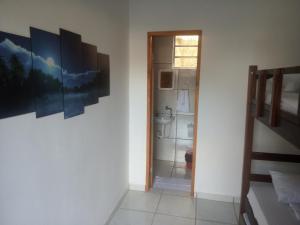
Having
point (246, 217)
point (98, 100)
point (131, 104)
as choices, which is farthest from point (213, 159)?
point (98, 100)

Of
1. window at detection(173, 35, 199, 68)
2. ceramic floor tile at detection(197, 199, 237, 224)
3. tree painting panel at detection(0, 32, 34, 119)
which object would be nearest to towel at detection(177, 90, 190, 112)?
window at detection(173, 35, 199, 68)

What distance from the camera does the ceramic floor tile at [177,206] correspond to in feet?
9.11

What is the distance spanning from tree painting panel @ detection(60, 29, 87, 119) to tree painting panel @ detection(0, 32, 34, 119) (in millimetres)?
344

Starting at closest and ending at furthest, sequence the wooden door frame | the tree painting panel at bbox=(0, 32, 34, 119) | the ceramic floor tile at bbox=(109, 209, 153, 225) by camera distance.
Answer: the tree painting panel at bbox=(0, 32, 34, 119)
the ceramic floor tile at bbox=(109, 209, 153, 225)
the wooden door frame

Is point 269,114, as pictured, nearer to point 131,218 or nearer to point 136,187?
point 131,218

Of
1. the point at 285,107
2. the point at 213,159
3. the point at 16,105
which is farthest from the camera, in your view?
the point at 213,159

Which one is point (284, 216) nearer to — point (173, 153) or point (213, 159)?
point (213, 159)

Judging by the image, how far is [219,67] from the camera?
2.84m

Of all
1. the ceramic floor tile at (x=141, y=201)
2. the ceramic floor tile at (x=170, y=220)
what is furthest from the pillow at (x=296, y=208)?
the ceramic floor tile at (x=141, y=201)

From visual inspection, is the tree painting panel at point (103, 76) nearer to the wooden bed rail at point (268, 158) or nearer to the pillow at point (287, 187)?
the wooden bed rail at point (268, 158)

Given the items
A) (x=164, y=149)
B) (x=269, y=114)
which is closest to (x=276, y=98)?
(x=269, y=114)

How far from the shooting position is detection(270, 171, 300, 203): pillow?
1896mm

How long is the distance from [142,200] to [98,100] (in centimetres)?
155

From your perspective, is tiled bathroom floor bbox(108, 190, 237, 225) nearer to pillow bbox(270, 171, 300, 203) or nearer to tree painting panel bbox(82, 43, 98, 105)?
pillow bbox(270, 171, 300, 203)
